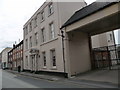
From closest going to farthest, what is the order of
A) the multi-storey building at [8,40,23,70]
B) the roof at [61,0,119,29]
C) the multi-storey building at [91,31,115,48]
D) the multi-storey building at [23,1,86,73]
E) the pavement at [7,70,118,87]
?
the pavement at [7,70,118,87] → the roof at [61,0,119,29] → the multi-storey building at [23,1,86,73] → the multi-storey building at [91,31,115,48] → the multi-storey building at [8,40,23,70]

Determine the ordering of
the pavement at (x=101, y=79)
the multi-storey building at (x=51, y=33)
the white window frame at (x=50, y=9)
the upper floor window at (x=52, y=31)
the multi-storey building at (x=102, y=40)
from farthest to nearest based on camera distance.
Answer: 1. the multi-storey building at (x=102, y=40)
2. the white window frame at (x=50, y=9)
3. the upper floor window at (x=52, y=31)
4. the multi-storey building at (x=51, y=33)
5. the pavement at (x=101, y=79)

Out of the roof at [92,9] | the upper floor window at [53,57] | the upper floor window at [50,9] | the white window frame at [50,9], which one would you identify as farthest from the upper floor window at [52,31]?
the roof at [92,9]

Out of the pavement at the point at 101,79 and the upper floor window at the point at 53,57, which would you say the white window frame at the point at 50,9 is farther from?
the pavement at the point at 101,79

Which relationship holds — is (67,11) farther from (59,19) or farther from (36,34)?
(36,34)

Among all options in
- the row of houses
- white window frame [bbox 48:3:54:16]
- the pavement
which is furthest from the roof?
the pavement

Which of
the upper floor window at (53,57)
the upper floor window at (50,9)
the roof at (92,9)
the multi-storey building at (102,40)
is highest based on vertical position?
the upper floor window at (50,9)

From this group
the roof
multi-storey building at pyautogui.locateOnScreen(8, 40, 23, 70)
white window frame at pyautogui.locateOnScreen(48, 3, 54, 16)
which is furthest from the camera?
multi-storey building at pyautogui.locateOnScreen(8, 40, 23, 70)

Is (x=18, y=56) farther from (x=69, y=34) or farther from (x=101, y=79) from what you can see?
(x=101, y=79)

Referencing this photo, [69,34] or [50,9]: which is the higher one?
[50,9]

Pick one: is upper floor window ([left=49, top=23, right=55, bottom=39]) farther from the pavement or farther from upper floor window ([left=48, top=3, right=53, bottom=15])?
the pavement

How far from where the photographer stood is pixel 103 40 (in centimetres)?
2500

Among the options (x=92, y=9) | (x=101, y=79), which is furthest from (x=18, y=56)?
(x=101, y=79)

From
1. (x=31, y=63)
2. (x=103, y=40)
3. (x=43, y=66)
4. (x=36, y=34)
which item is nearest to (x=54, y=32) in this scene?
(x=43, y=66)

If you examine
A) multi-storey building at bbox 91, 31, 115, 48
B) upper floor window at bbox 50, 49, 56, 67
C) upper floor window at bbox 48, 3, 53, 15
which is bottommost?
upper floor window at bbox 50, 49, 56, 67
